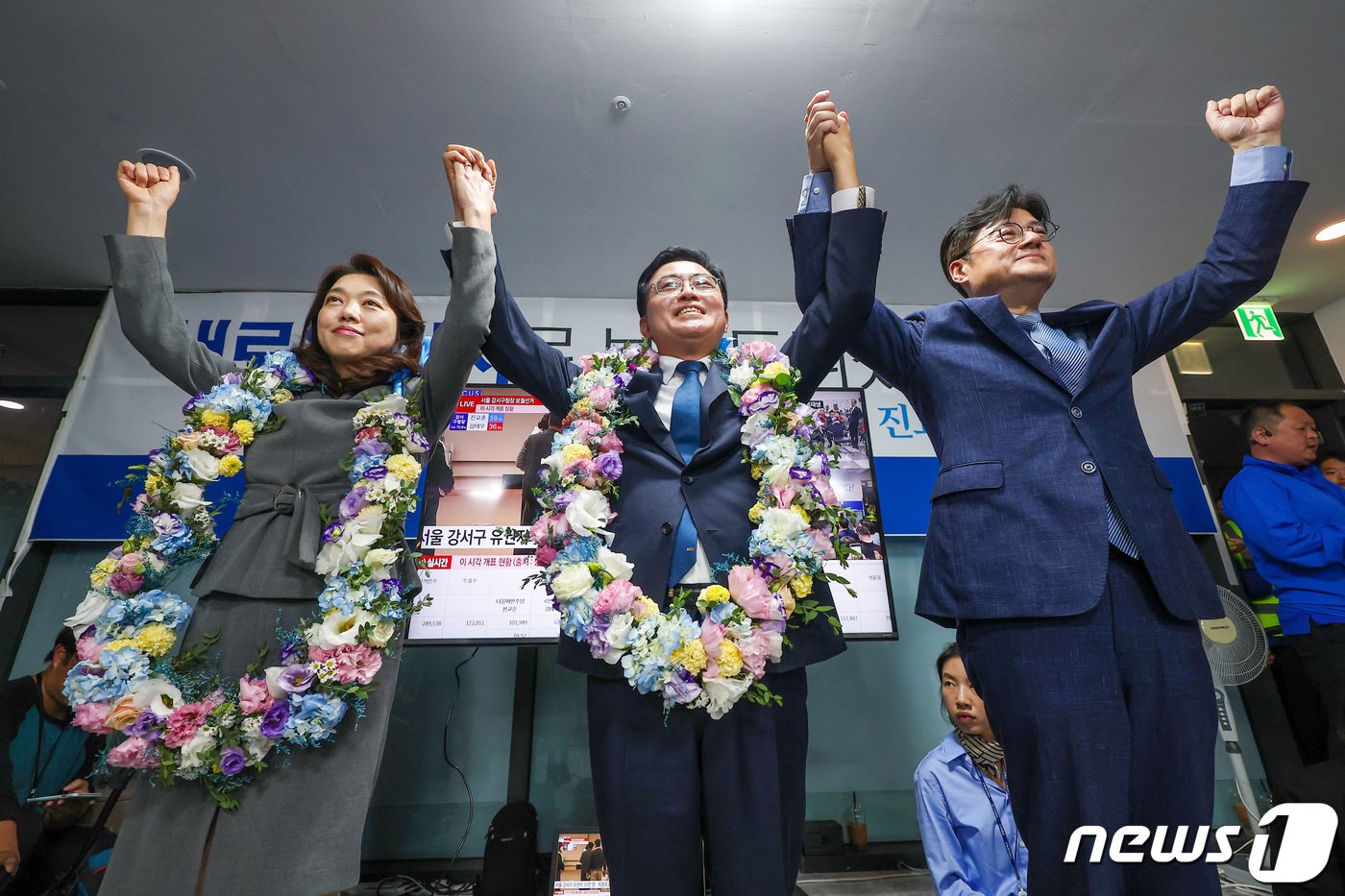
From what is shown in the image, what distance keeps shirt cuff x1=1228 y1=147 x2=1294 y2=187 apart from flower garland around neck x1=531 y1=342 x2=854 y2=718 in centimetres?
123

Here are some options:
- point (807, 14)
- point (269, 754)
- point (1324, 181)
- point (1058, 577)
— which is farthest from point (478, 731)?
point (1324, 181)

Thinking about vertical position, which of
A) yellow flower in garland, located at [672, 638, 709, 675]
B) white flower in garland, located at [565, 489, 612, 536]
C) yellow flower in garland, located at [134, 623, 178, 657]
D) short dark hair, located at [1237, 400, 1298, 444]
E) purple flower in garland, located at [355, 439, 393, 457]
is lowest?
yellow flower in garland, located at [672, 638, 709, 675]

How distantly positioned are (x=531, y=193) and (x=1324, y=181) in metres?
4.33

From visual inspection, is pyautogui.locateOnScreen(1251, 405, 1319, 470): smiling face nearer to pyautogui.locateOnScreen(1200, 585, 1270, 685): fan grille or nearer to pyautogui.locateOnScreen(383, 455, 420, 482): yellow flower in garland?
pyautogui.locateOnScreen(1200, 585, 1270, 685): fan grille

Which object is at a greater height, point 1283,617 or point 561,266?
point 561,266

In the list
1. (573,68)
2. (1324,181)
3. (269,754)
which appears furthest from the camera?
(1324,181)

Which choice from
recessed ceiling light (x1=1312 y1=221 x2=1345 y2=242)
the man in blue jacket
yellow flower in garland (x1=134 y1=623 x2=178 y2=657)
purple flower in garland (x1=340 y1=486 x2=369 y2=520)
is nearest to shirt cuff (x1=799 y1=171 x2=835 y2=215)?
purple flower in garland (x1=340 y1=486 x2=369 y2=520)

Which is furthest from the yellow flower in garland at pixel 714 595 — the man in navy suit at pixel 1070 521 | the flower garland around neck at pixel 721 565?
the man in navy suit at pixel 1070 521

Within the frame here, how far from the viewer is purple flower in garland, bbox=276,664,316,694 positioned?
1483 millimetres

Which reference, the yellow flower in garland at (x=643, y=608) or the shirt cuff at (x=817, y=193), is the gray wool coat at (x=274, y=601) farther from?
the shirt cuff at (x=817, y=193)

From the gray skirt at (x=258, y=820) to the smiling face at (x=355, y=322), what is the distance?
738mm

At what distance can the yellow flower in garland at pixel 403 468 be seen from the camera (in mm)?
1712

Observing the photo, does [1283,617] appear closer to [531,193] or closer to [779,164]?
[779,164]

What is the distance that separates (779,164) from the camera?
3424 mm
